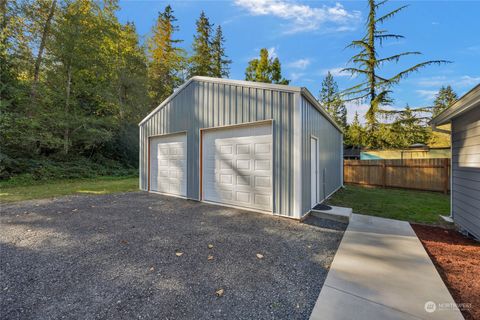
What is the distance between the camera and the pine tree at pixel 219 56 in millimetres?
19234

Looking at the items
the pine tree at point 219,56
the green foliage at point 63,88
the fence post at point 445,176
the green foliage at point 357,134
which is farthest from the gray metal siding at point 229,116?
the pine tree at point 219,56

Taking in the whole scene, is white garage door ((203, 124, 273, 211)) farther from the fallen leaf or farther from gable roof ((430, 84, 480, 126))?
gable roof ((430, 84, 480, 126))

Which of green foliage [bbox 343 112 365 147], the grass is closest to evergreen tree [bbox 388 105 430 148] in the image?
green foliage [bbox 343 112 365 147]

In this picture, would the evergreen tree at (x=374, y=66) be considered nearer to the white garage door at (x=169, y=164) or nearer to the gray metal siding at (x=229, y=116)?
the gray metal siding at (x=229, y=116)

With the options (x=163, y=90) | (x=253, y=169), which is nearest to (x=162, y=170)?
(x=253, y=169)

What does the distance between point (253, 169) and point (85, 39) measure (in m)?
12.6

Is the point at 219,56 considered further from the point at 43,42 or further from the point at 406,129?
the point at 406,129

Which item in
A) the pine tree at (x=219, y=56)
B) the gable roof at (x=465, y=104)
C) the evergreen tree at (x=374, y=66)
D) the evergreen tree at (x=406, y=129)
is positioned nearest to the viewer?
the gable roof at (x=465, y=104)

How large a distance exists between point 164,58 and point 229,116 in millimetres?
15036

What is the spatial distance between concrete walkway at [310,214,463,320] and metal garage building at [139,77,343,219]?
1.49 meters

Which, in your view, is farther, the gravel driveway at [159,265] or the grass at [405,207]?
the grass at [405,207]

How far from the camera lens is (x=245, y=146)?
5043 millimetres

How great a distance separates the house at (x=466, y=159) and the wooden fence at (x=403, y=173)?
15.5 feet

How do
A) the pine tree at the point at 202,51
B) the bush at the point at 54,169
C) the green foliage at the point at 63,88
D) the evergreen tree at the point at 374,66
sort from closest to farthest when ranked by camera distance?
the bush at the point at 54,169, the green foliage at the point at 63,88, the evergreen tree at the point at 374,66, the pine tree at the point at 202,51
